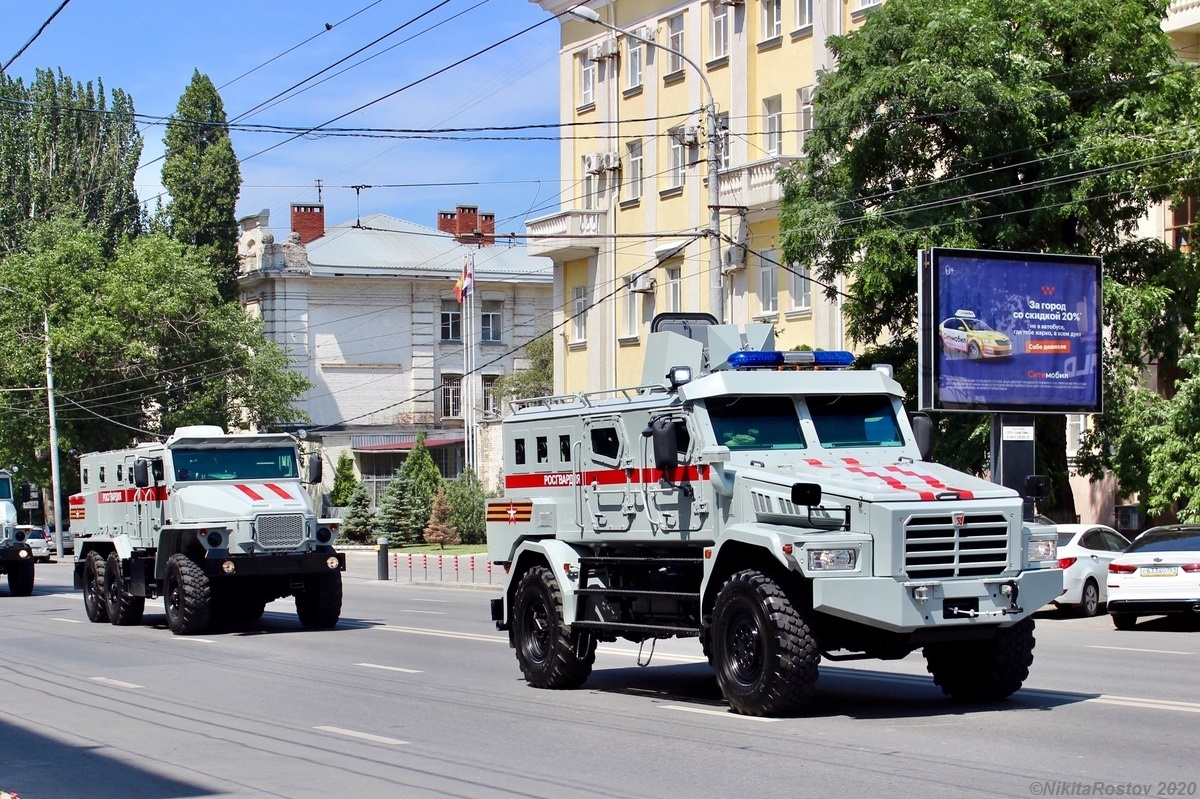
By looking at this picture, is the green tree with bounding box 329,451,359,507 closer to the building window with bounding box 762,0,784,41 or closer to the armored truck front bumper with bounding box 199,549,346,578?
the building window with bounding box 762,0,784,41

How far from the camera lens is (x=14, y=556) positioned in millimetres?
33219

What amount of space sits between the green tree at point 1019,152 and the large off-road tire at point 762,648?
17120mm

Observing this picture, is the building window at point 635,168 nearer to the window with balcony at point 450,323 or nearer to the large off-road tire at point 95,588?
the large off-road tire at point 95,588

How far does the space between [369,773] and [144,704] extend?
4914mm

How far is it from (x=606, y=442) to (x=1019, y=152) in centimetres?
1618

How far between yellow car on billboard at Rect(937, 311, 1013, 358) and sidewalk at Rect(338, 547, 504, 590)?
41.9 feet

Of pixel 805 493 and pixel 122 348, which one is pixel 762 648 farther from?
pixel 122 348

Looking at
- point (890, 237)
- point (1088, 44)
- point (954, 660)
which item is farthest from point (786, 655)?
point (1088, 44)

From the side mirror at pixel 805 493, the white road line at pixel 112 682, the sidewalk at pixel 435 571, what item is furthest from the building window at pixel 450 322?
the side mirror at pixel 805 493

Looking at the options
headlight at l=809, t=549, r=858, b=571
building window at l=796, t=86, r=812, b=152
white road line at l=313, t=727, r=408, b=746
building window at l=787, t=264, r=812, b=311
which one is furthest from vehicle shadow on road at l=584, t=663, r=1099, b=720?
building window at l=796, t=86, r=812, b=152

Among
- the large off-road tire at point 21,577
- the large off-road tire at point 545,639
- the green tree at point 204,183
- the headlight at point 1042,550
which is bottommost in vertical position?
the large off-road tire at point 21,577

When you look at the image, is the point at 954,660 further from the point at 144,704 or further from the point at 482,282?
the point at 482,282

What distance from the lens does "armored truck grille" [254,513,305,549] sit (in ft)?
73.7

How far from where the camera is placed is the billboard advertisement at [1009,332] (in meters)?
25.5
